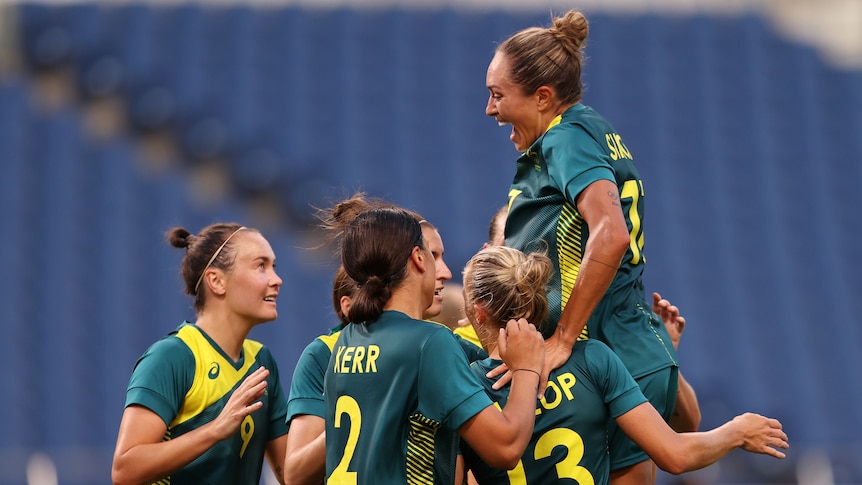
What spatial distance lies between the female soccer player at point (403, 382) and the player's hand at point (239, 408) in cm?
47

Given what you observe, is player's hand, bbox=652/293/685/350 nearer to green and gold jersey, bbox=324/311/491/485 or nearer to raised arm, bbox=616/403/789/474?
raised arm, bbox=616/403/789/474

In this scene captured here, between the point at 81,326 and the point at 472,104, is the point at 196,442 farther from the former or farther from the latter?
the point at 472,104

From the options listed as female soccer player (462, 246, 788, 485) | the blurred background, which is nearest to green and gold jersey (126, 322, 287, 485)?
female soccer player (462, 246, 788, 485)

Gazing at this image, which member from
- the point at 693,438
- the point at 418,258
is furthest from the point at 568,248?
the point at 693,438

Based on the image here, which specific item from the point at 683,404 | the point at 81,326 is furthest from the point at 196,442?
the point at 81,326

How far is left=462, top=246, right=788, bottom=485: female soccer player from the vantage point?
139 inches

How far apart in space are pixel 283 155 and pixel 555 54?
10.1m

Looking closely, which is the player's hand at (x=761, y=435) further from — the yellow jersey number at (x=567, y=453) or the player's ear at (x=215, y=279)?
the player's ear at (x=215, y=279)

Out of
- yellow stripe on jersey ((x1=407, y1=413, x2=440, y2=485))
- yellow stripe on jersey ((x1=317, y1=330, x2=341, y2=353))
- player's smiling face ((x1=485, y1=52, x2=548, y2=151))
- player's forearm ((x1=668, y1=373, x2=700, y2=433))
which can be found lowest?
player's forearm ((x1=668, y1=373, x2=700, y2=433))

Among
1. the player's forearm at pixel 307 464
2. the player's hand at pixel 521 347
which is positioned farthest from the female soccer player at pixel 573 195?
the player's forearm at pixel 307 464

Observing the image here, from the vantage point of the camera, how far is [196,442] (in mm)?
3965

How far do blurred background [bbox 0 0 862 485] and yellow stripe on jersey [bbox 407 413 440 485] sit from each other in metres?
8.47

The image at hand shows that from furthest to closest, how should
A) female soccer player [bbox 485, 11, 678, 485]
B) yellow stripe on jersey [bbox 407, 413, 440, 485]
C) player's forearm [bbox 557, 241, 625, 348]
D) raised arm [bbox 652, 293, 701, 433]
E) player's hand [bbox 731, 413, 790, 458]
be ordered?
raised arm [bbox 652, 293, 701, 433]
female soccer player [bbox 485, 11, 678, 485]
player's forearm [bbox 557, 241, 625, 348]
player's hand [bbox 731, 413, 790, 458]
yellow stripe on jersey [bbox 407, 413, 440, 485]

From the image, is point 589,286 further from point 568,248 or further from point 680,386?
point 680,386
